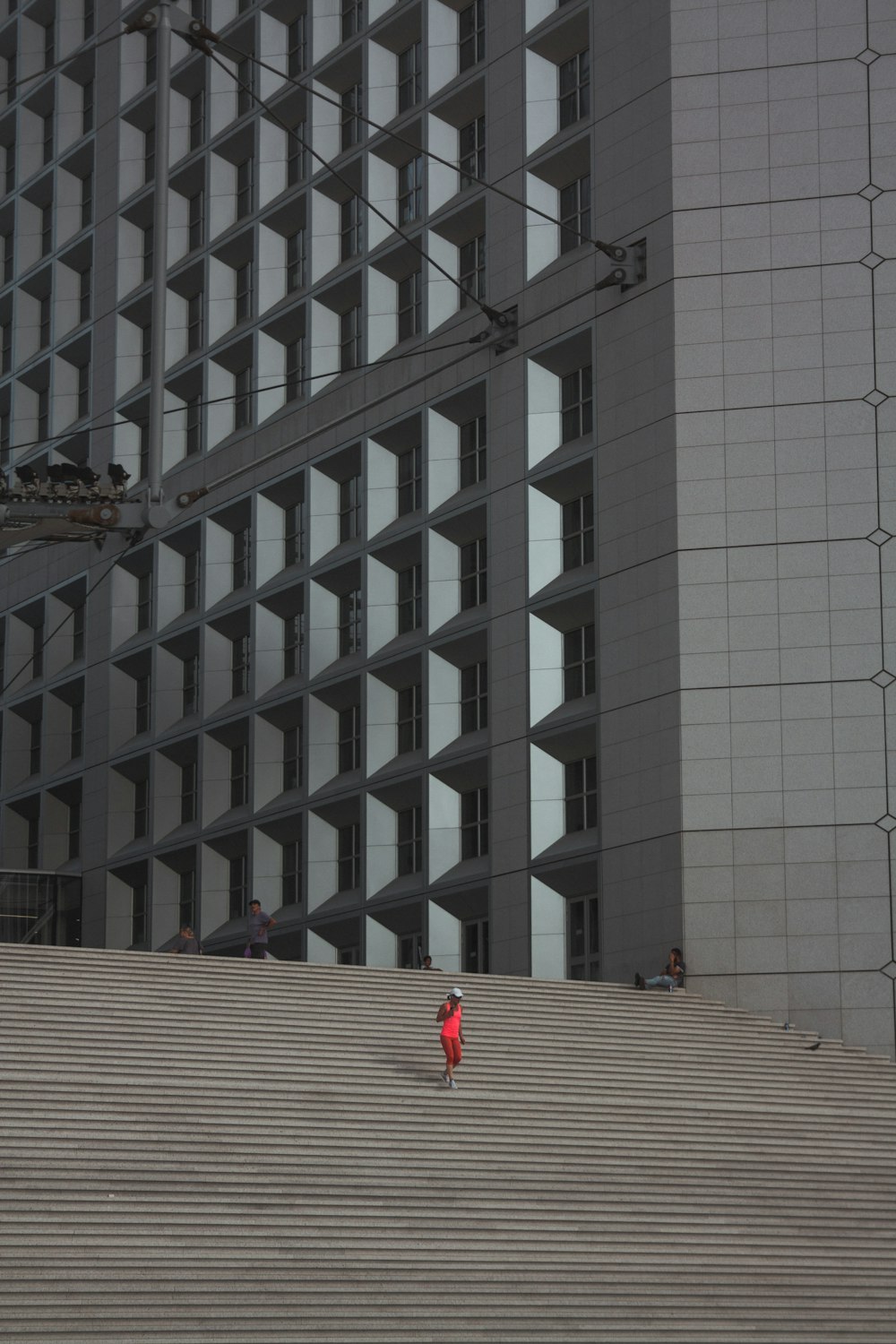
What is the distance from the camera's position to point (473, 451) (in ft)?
147

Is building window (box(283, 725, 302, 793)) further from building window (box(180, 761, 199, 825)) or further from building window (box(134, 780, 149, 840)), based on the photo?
building window (box(134, 780, 149, 840))

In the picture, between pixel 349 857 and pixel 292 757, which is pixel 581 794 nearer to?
pixel 349 857

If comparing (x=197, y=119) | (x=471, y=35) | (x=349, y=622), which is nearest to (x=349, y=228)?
(x=471, y=35)

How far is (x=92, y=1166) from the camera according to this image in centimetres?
2123

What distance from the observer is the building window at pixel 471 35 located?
46312 mm

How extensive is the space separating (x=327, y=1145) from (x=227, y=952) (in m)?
25.9

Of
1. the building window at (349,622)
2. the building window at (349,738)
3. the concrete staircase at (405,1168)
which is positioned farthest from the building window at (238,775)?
the concrete staircase at (405,1168)

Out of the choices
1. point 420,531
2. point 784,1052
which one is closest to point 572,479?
point 420,531

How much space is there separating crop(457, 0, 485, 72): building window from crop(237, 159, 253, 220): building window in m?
7.94

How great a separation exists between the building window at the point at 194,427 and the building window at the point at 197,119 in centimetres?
695

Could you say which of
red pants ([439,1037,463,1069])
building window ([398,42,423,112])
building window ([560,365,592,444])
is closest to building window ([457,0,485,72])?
building window ([398,42,423,112])

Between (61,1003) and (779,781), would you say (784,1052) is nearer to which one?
(779,781)

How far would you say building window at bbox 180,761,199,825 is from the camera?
168 ft

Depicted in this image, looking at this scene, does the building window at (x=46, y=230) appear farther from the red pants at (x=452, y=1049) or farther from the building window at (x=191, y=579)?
the red pants at (x=452, y=1049)
